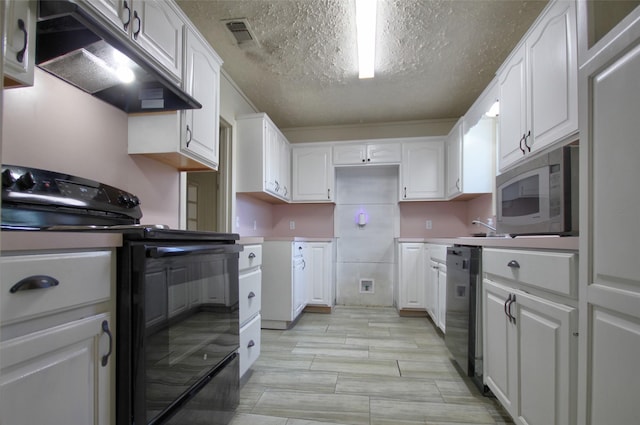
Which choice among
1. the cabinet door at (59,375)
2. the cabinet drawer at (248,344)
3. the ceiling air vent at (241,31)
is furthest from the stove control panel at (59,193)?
the ceiling air vent at (241,31)

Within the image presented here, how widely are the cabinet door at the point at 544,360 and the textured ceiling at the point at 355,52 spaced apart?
185 centimetres

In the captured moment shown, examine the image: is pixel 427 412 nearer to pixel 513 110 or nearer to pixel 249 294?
pixel 249 294

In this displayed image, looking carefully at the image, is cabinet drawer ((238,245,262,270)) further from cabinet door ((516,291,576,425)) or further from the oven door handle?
cabinet door ((516,291,576,425))

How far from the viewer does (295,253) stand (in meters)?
3.08

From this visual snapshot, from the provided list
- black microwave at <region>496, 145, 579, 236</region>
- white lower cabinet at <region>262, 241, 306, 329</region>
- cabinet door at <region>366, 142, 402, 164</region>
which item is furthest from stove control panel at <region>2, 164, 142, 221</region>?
cabinet door at <region>366, 142, 402, 164</region>

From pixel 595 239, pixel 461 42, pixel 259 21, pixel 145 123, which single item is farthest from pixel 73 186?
pixel 461 42

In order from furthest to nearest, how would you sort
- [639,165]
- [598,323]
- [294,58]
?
[294,58]
[598,323]
[639,165]

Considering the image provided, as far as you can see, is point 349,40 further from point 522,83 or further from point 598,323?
point 598,323

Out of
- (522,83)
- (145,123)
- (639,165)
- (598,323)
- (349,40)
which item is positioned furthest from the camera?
(349,40)

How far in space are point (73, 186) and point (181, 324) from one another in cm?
72

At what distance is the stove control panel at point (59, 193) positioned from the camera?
98 centimetres

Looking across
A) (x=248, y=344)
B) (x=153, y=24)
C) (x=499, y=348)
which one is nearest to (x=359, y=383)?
(x=248, y=344)

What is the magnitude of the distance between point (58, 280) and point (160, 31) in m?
1.27

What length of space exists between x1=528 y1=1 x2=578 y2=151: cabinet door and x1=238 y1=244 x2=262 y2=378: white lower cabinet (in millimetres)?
1815
